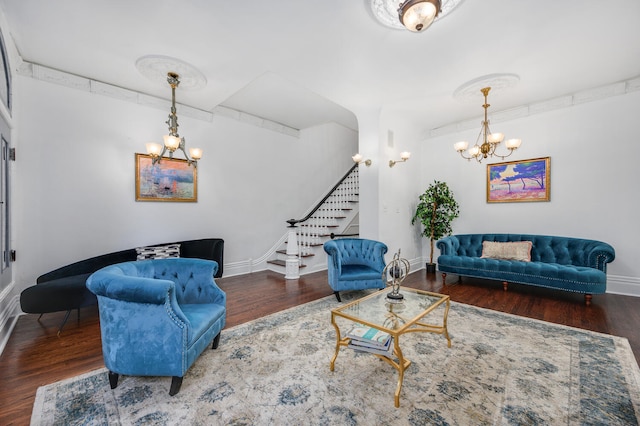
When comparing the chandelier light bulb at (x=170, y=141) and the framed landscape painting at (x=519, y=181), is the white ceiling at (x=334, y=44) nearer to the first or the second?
the chandelier light bulb at (x=170, y=141)

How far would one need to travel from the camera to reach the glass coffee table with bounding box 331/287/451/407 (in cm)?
190

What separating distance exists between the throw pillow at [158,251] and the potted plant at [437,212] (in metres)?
4.49

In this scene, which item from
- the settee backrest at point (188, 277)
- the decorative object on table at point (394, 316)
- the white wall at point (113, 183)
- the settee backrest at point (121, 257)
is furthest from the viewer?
the white wall at point (113, 183)

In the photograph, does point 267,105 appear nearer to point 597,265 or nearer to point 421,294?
point 421,294

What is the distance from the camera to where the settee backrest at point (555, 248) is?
3.73m

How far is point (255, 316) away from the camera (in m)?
3.18

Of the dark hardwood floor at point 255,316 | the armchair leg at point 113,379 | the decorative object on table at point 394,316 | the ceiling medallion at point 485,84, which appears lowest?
the dark hardwood floor at point 255,316

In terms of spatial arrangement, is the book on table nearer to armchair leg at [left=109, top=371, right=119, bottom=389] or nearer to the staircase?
armchair leg at [left=109, top=371, right=119, bottom=389]

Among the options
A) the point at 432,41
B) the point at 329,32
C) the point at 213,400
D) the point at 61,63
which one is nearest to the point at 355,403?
the point at 213,400

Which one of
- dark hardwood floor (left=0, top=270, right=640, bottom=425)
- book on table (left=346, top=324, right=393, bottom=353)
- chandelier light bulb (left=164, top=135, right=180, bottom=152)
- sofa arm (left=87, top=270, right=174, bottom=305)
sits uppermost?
chandelier light bulb (left=164, top=135, right=180, bottom=152)

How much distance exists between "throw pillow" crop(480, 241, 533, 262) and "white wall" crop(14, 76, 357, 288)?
4107 millimetres

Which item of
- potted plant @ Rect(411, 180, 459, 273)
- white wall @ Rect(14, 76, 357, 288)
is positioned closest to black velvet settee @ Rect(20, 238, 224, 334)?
white wall @ Rect(14, 76, 357, 288)

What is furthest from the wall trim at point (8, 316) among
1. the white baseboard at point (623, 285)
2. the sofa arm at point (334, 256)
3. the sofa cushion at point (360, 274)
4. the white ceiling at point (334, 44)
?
the white baseboard at point (623, 285)

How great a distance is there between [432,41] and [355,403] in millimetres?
3433
